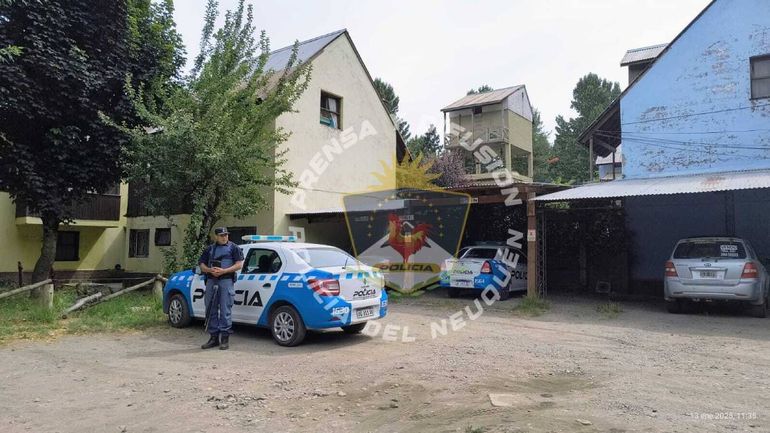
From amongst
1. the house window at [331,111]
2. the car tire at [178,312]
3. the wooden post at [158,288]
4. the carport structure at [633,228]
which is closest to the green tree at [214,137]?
the wooden post at [158,288]

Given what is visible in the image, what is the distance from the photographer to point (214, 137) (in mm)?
11164

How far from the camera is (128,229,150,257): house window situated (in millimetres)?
21859

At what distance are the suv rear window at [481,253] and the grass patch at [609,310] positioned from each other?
9.44 ft

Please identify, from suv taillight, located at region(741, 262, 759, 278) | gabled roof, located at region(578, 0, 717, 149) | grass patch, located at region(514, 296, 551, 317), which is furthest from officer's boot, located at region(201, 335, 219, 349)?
gabled roof, located at region(578, 0, 717, 149)

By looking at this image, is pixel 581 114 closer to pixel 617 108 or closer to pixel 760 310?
pixel 617 108

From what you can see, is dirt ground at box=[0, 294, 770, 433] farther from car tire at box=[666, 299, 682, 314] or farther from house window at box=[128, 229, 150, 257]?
house window at box=[128, 229, 150, 257]

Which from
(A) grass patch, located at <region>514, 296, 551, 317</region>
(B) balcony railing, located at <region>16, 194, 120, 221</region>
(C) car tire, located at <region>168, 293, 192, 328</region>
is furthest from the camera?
(B) balcony railing, located at <region>16, 194, 120, 221</region>

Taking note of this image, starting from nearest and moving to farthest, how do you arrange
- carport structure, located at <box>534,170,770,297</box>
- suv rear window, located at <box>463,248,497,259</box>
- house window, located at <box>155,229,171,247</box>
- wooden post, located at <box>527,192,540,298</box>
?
1. wooden post, located at <box>527,192,540,298</box>
2. suv rear window, located at <box>463,248,497,259</box>
3. carport structure, located at <box>534,170,770,297</box>
4. house window, located at <box>155,229,171,247</box>

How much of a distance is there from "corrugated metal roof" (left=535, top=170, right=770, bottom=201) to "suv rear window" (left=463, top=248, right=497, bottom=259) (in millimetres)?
2006

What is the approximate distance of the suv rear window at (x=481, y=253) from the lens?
44.4 feet

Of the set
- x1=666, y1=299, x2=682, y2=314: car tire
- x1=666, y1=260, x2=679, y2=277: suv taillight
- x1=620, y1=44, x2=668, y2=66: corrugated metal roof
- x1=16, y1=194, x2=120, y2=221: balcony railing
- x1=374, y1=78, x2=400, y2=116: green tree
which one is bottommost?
x1=666, y1=299, x2=682, y2=314: car tire

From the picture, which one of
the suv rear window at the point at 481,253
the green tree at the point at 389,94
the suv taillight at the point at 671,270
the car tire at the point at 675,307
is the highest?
the green tree at the point at 389,94
